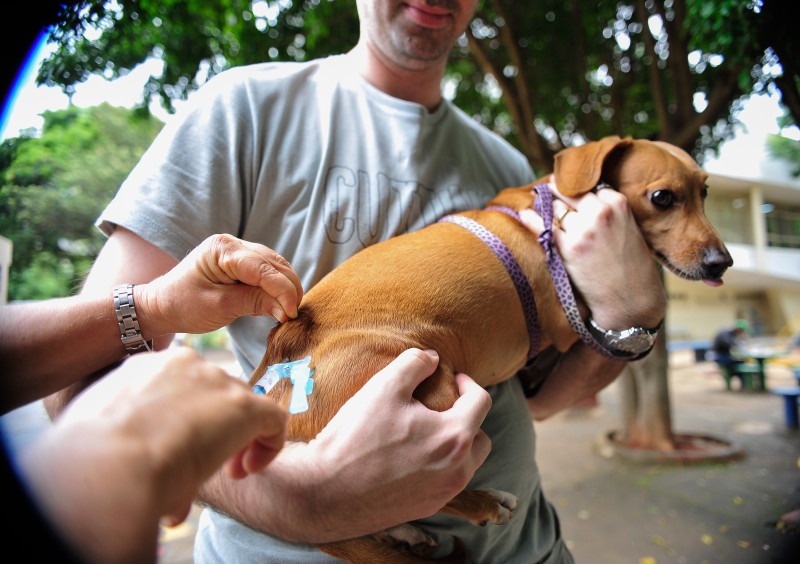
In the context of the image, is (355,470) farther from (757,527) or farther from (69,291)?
(757,527)

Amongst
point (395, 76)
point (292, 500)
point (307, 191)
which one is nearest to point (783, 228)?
point (395, 76)

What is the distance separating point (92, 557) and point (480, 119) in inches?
361

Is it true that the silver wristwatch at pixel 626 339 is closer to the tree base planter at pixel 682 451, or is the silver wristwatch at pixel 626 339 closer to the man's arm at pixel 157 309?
the man's arm at pixel 157 309

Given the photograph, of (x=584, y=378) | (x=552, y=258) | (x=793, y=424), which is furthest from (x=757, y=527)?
(x=793, y=424)

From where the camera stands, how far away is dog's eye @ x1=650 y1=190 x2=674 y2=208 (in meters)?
1.91

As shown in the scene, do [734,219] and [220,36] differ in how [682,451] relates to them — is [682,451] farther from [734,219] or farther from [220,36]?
A: [734,219]

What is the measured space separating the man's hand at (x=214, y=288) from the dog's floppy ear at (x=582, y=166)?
1298 mm

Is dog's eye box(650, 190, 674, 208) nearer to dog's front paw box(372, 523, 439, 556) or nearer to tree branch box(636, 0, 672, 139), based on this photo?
dog's front paw box(372, 523, 439, 556)

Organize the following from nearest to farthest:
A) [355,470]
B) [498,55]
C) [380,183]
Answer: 1. [355,470]
2. [380,183]
3. [498,55]

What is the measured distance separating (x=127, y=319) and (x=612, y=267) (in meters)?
1.55

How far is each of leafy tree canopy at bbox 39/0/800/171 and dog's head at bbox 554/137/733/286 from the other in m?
0.89

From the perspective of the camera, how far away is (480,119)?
28.7 ft

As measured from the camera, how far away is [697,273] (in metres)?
1.84

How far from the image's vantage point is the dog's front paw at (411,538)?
50.2 inches
